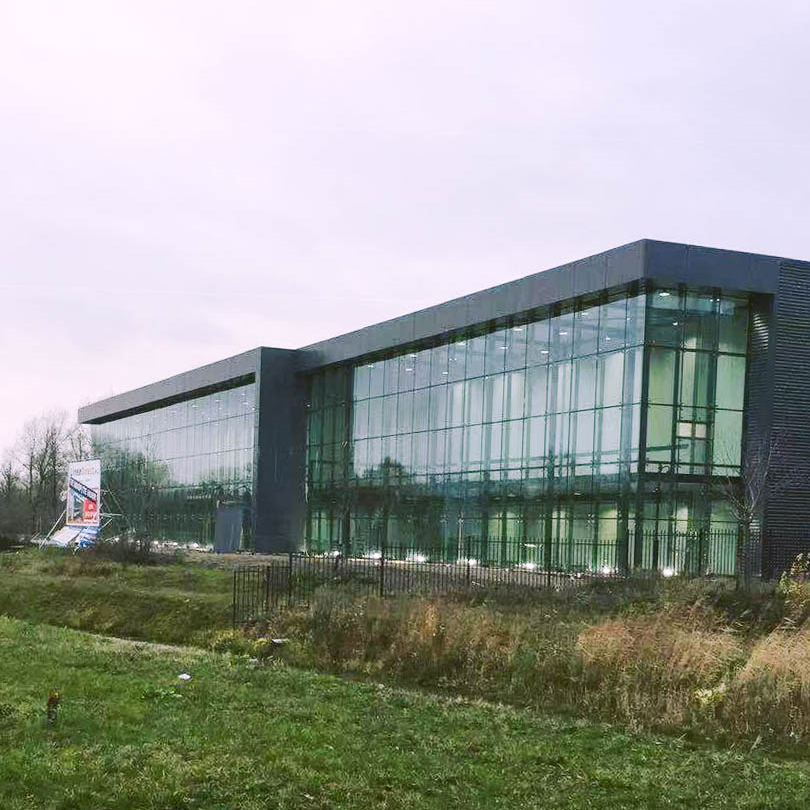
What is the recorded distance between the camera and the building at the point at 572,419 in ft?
108

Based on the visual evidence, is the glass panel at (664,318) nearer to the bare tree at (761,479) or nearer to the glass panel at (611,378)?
the glass panel at (611,378)

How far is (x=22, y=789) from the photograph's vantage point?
834 centimetres

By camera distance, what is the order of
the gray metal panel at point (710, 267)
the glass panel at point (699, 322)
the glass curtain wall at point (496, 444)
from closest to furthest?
the gray metal panel at point (710, 267) → the glass panel at point (699, 322) → the glass curtain wall at point (496, 444)

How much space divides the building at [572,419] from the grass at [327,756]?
835 inches

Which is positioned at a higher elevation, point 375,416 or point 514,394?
point 514,394

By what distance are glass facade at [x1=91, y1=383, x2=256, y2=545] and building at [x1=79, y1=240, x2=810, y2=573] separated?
13.5 feet

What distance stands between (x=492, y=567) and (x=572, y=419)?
18.4ft

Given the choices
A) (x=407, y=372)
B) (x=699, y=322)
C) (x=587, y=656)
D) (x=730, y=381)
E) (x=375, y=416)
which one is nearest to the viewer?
(x=587, y=656)

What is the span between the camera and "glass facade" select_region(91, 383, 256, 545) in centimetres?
5828

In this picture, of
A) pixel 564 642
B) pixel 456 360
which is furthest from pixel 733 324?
pixel 564 642

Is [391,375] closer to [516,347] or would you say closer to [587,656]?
[516,347]

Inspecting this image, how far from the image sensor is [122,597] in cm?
2480

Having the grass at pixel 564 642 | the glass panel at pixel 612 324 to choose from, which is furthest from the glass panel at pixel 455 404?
the grass at pixel 564 642

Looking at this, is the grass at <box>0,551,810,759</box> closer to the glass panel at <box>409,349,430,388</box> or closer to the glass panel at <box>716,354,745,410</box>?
the glass panel at <box>716,354,745,410</box>
